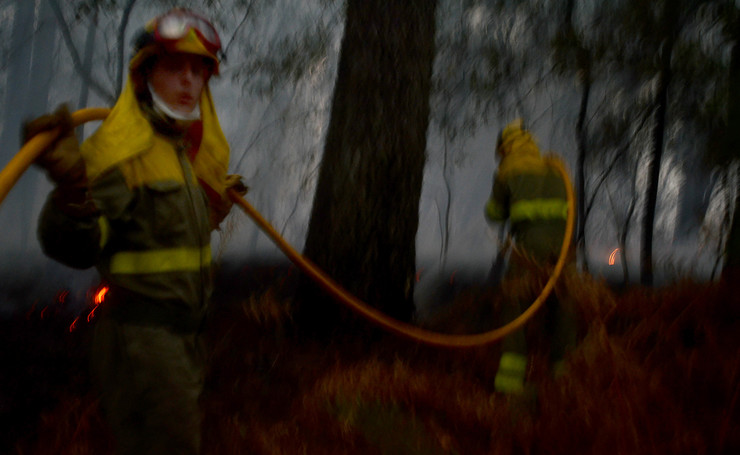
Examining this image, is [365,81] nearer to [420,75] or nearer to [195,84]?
[420,75]

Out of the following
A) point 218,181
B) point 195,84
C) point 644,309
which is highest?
point 195,84

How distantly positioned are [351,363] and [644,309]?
3005mm

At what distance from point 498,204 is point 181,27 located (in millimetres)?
2584

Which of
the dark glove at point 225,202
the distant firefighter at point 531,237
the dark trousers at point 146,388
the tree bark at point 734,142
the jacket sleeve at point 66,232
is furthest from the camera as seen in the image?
the tree bark at point 734,142

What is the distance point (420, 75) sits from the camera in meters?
3.97

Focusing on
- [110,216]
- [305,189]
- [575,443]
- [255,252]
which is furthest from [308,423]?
[305,189]

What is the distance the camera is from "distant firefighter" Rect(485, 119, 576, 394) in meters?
3.44

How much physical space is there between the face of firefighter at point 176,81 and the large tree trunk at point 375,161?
2.13 metres

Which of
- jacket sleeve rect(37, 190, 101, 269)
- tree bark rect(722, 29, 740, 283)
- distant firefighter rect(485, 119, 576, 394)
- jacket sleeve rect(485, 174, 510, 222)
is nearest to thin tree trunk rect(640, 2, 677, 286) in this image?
tree bark rect(722, 29, 740, 283)

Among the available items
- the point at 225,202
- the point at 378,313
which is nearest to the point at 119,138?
the point at 225,202

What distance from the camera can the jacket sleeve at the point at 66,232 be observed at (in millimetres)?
1421

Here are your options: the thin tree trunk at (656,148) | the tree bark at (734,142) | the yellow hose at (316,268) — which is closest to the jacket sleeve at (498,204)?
the yellow hose at (316,268)

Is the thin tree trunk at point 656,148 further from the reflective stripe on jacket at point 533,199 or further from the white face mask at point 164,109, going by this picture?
the white face mask at point 164,109

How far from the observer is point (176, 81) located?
1.64 meters
